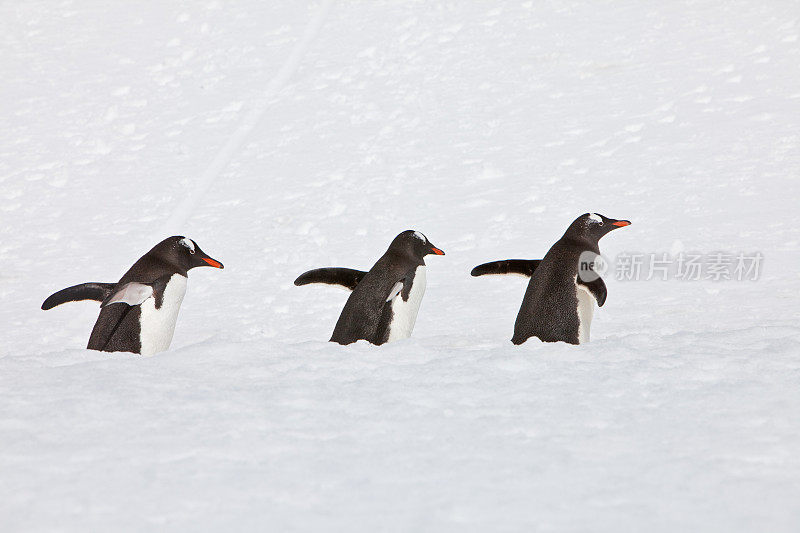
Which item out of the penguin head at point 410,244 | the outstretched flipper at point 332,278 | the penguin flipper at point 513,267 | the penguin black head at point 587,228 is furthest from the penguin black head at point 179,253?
the penguin black head at point 587,228

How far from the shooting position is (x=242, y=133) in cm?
882

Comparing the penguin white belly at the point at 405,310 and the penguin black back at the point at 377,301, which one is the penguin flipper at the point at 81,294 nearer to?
the penguin black back at the point at 377,301

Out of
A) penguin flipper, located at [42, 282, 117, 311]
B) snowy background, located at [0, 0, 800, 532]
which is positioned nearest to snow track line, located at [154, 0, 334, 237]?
snowy background, located at [0, 0, 800, 532]

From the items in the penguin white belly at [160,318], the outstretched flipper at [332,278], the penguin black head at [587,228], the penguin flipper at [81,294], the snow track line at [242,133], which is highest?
the snow track line at [242,133]

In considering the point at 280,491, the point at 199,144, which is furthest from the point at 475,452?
the point at 199,144

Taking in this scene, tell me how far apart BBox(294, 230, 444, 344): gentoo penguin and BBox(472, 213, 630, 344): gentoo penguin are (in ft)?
1.76

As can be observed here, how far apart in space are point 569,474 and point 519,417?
1.31 feet

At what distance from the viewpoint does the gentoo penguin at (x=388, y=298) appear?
13.6 ft

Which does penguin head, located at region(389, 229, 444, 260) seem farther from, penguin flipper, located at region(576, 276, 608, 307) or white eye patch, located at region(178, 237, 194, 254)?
white eye patch, located at region(178, 237, 194, 254)

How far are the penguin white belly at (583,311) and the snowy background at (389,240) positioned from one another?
0.44 meters

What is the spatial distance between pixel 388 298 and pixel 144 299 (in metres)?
1.02

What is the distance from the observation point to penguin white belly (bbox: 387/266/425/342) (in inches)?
165

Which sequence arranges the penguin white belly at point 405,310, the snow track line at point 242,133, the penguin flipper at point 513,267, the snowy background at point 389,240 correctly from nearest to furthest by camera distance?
the snowy background at point 389,240 → the penguin white belly at point 405,310 → the penguin flipper at point 513,267 → the snow track line at point 242,133

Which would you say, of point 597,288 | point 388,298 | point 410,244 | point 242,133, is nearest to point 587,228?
point 597,288
